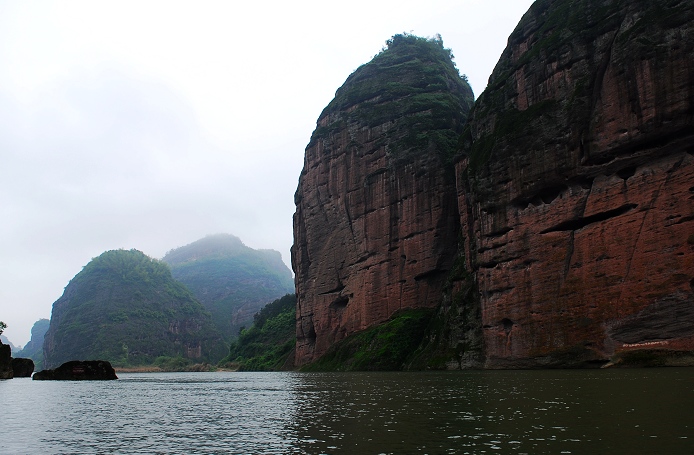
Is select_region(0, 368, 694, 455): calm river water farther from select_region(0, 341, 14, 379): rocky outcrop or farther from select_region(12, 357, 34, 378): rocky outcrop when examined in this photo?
select_region(12, 357, 34, 378): rocky outcrop

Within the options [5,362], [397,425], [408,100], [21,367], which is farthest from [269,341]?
A: [397,425]

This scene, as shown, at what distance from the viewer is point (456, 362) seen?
54812mm

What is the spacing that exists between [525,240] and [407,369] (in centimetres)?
2071

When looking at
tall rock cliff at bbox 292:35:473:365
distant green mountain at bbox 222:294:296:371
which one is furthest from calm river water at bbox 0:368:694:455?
distant green mountain at bbox 222:294:296:371

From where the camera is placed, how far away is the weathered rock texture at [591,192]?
3978cm

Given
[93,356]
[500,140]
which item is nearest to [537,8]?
[500,140]

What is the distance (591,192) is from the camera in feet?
147

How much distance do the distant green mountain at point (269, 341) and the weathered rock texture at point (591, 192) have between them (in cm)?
5688

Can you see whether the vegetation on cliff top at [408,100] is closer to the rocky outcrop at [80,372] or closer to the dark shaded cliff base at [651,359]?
the dark shaded cliff base at [651,359]

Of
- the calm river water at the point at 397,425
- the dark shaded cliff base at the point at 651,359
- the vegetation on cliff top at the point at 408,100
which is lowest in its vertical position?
the calm river water at the point at 397,425

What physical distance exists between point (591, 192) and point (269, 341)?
9287cm

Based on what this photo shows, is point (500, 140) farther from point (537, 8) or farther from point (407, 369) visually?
point (407, 369)

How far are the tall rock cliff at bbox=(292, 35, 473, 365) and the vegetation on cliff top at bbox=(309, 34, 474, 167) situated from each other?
0.64ft

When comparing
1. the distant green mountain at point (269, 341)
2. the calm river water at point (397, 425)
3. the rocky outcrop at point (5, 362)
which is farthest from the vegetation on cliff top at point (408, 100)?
the calm river water at point (397, 425)
